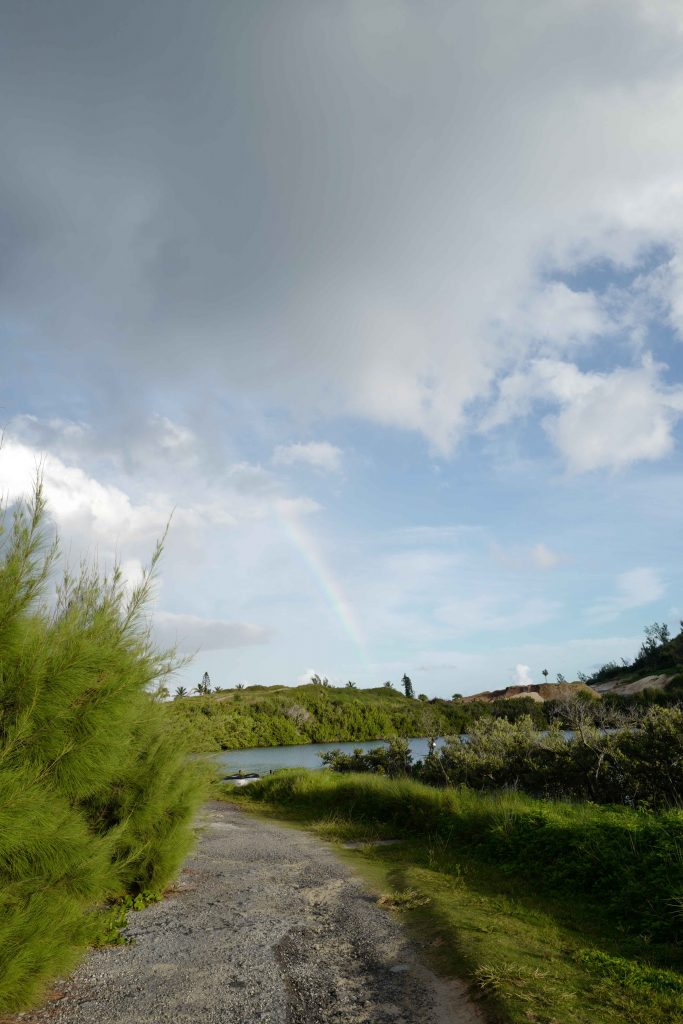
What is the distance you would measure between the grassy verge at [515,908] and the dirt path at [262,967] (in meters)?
0.47

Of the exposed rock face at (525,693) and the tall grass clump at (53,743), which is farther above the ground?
the exposed rock face at (525,693)

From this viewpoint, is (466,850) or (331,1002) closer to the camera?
(331,1002)

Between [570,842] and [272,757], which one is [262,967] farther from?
[272,757]

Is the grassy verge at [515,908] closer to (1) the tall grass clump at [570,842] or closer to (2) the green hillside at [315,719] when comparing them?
(1) the tall grass clump at [570,842]

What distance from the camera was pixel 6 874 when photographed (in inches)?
207

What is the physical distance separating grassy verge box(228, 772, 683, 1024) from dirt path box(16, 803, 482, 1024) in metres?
0.47

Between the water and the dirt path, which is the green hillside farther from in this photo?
the dirt path

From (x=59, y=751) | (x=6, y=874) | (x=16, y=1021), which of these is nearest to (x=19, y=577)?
(x=59, y=751)

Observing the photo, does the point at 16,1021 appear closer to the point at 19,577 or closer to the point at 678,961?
the point at 19,577

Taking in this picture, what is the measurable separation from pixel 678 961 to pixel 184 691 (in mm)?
7428

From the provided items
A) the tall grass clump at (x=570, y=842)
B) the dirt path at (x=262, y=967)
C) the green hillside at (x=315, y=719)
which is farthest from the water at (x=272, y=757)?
the dirt path at (x=262, y=967)

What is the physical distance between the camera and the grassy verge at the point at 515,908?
17.9ft

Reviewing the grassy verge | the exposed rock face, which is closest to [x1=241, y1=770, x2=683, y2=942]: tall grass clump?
the grassy verge

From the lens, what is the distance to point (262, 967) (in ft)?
20.8
